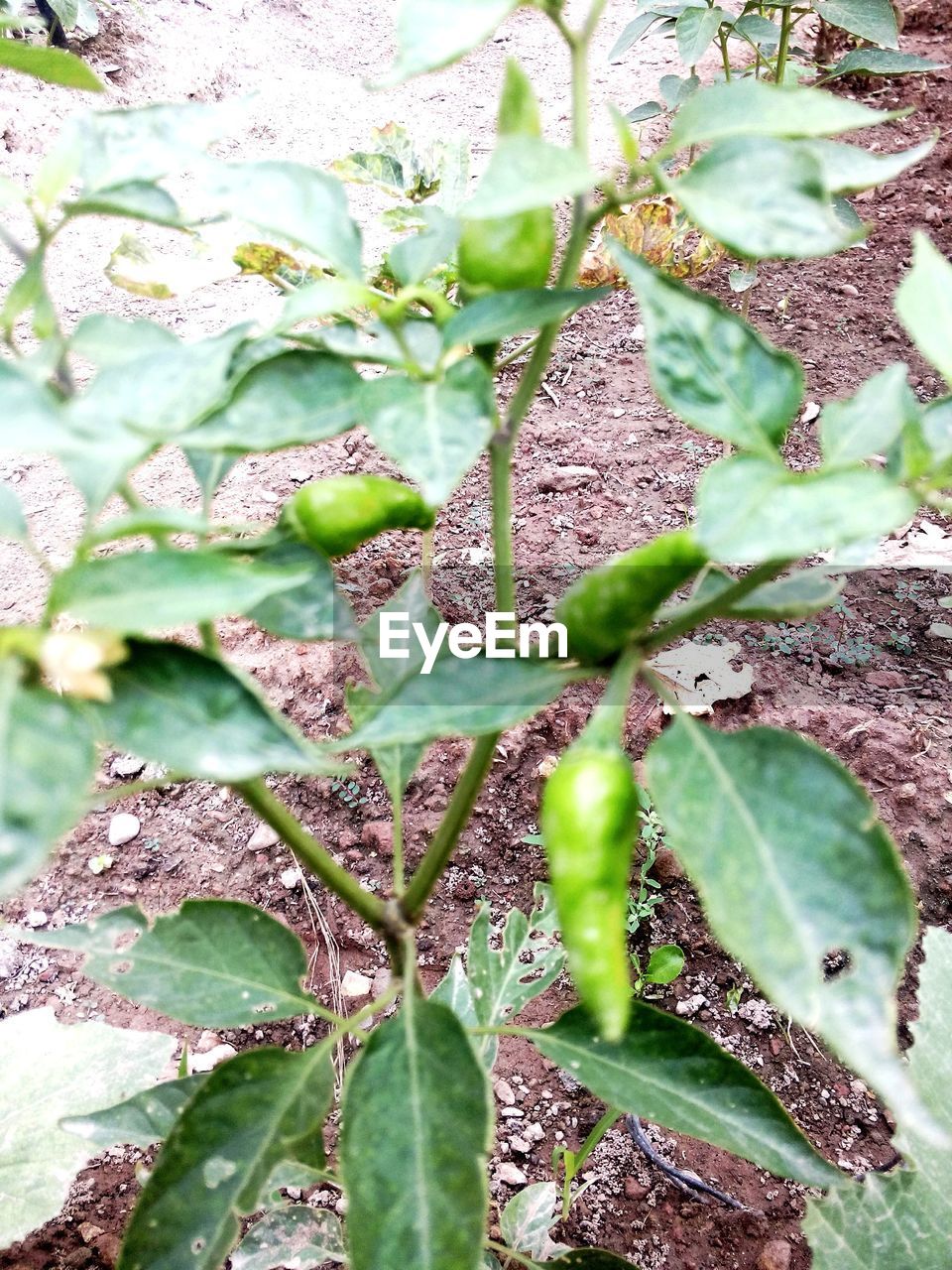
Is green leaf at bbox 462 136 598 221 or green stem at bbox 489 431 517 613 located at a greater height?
green leaf at bbox 462 136 598 221

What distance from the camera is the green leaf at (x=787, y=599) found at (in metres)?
0.58

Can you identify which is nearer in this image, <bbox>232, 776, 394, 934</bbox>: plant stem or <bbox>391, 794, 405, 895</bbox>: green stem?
<bbox>232, 776, 394, 934</bbox>: plant stem

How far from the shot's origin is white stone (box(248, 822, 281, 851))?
1488 mm

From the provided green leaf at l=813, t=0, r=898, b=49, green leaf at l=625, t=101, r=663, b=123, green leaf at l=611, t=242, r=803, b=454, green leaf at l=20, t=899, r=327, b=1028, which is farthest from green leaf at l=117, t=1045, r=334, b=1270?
green leaf at l=625, t=101, r=663, b=123

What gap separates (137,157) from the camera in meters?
0.60

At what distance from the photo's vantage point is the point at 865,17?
2.07 m

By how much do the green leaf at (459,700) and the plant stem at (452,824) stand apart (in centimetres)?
6

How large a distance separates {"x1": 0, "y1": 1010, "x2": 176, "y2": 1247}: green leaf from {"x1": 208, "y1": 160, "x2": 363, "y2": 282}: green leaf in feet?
2.90

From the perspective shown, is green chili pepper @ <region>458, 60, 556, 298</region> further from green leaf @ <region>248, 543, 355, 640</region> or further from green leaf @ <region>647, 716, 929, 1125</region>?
green leaf @ <region>647, 716, 929, 1125</region>

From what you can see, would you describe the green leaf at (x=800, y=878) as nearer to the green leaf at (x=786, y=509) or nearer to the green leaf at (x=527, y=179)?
the green leaf at (x=786, y=509)

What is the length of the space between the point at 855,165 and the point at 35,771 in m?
0.56

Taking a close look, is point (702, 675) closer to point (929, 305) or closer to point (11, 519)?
point (929, 305)

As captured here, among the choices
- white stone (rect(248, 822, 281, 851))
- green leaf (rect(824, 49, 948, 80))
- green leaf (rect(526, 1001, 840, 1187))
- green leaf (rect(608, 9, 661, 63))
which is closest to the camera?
green leaf (rect(526, 1001, 840, 1187))

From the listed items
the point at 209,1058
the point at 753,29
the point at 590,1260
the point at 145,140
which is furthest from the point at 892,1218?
the point at 753,29
